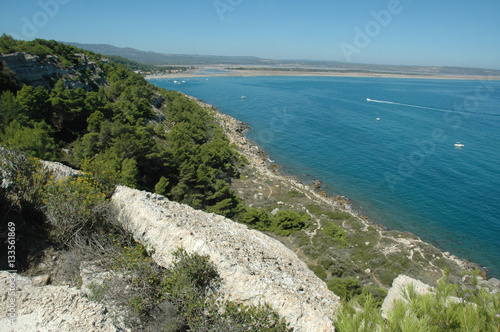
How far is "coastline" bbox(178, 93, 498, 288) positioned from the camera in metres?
21.3

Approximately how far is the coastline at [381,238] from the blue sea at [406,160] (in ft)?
6.82

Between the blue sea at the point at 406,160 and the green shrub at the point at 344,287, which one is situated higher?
the green shrub at the point at 344,287

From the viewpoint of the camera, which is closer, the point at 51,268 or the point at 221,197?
the point at 51,268

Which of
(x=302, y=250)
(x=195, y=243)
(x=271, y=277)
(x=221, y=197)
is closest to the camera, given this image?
(x=271, y=277)

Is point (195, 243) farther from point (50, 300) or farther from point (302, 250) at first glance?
point (302, 250)

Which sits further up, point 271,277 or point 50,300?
point 50,300

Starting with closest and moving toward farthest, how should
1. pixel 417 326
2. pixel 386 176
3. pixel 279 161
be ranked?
pixel 417 326 < pixel 386 176 < pixel 279 161

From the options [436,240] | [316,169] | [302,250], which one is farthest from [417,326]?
[316,169]

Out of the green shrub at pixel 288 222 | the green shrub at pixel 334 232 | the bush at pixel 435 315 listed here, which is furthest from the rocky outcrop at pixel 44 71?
the bush at pixel 435 315

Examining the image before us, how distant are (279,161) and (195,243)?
38.2 m

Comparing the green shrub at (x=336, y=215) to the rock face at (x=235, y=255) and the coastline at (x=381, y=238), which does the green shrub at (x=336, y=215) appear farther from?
the rock face at (x=235, y=255)

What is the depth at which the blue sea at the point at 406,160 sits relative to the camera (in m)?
31.0

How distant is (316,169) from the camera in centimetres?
4500

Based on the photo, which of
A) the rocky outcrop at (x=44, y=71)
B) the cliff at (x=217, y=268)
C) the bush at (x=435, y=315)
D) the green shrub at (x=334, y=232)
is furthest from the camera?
the rocky outcrop at (x=44, y=71)
